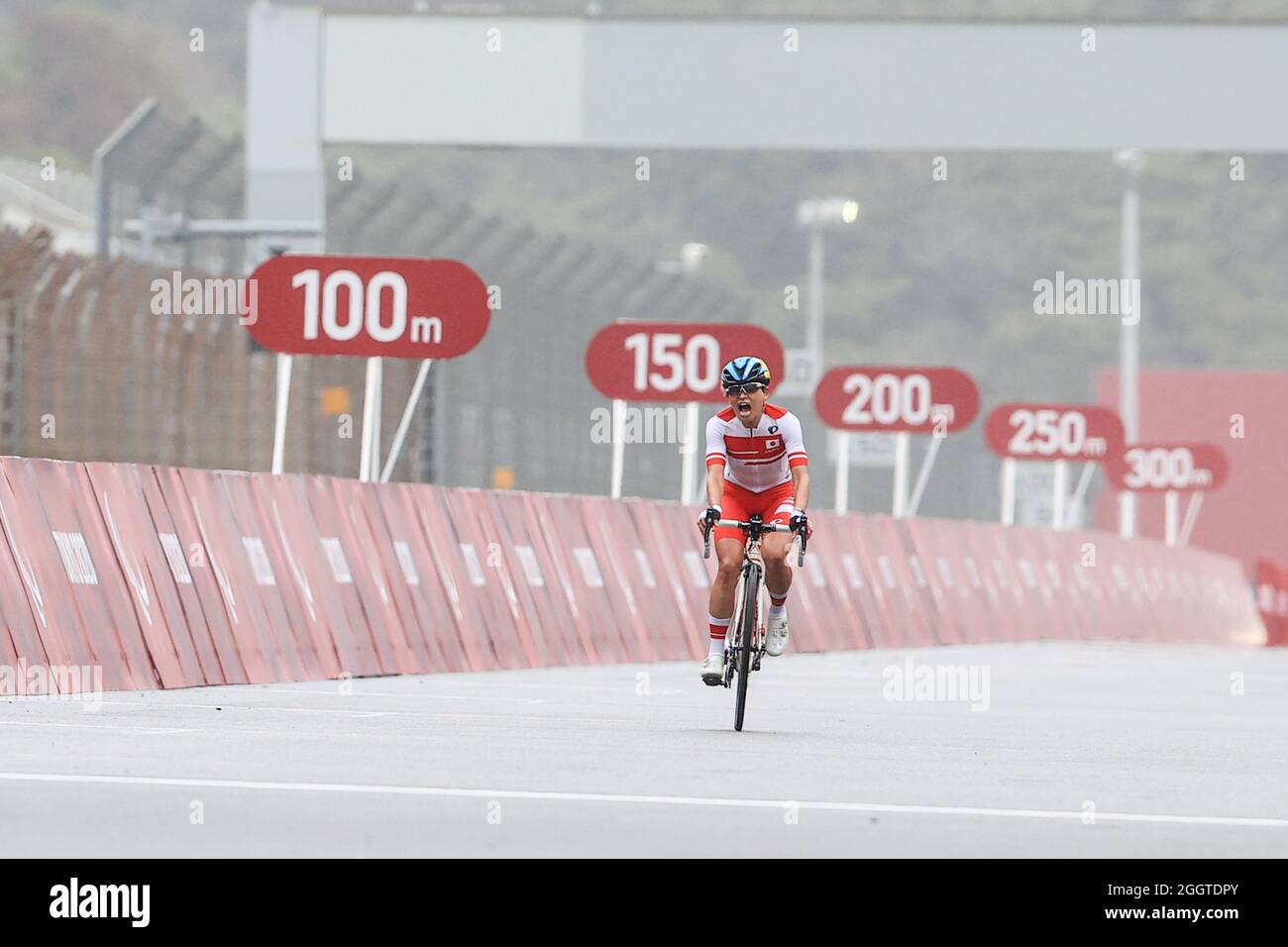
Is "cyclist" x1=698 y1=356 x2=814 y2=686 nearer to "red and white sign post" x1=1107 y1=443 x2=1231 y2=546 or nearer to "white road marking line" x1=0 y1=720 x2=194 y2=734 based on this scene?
"white road marking line" x1=0 y1=720 x2=194 y2=734

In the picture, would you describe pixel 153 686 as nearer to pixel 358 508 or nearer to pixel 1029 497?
pixel 358 508

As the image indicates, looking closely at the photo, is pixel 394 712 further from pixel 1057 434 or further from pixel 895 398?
pixel 1057 434

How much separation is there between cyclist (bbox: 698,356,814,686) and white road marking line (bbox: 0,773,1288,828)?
143 inches

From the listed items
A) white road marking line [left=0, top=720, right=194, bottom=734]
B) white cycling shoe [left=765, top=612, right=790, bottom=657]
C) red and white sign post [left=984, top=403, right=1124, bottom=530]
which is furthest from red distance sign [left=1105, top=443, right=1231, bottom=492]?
white road marking line [left=0, top=720, right=194, bottom=734]

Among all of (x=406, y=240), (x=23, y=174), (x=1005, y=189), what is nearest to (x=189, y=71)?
(x=1005, y=189)

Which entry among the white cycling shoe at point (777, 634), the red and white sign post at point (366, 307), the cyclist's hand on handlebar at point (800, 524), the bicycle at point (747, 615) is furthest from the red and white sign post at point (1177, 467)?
the cyclist's hand on handlebar at point (800, 524)

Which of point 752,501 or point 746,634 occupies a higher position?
point 752,501

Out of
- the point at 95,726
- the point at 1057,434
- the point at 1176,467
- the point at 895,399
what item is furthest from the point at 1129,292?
the point at 95,726

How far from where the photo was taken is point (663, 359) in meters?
23.3

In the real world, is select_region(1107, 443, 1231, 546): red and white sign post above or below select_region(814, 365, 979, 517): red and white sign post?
below

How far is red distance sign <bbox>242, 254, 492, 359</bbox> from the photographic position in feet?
62.6

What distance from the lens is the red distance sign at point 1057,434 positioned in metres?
36.4

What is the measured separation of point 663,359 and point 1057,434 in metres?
14.2

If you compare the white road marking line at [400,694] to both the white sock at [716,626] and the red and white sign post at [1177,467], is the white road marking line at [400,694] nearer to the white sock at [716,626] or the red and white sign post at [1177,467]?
the white sock at [716,626]
